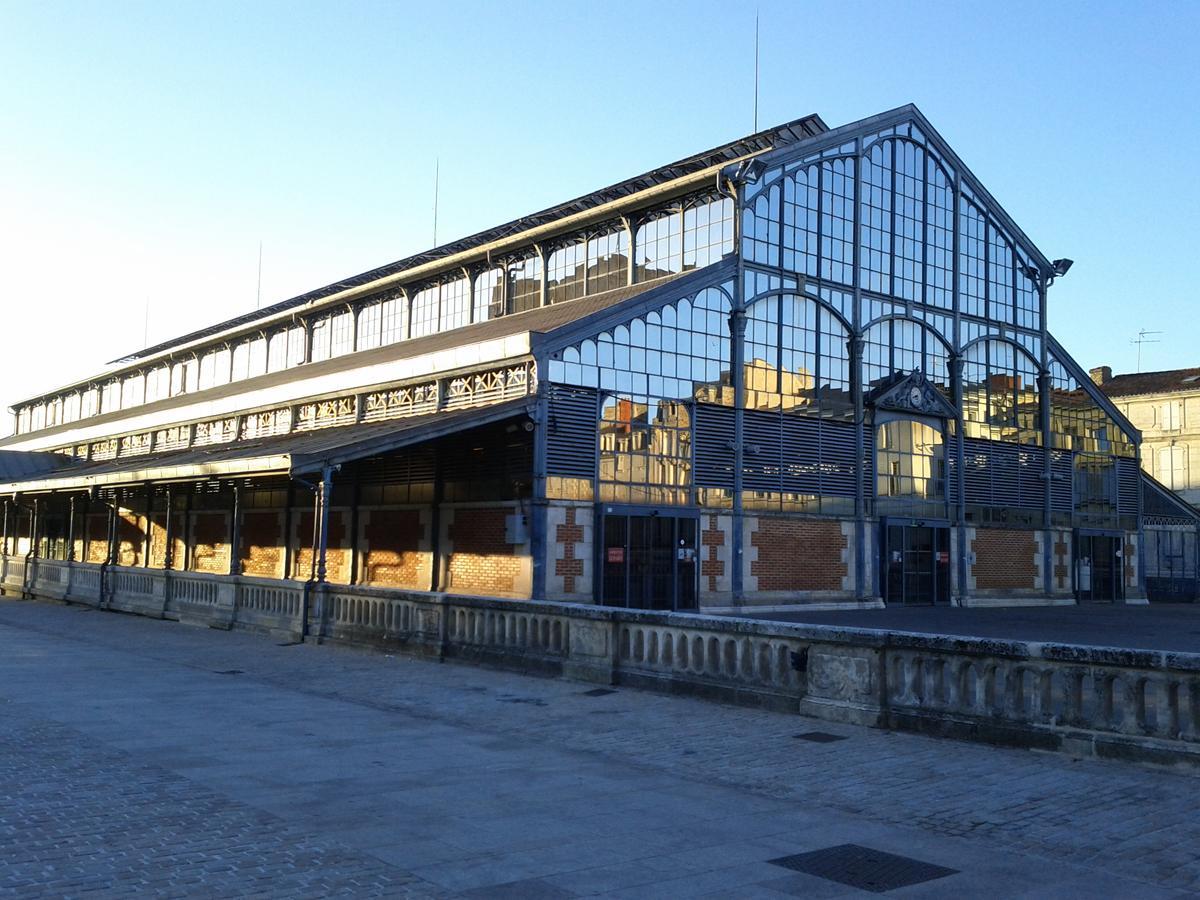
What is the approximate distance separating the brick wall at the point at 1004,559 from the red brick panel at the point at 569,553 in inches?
657

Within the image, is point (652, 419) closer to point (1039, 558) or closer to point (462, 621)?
point (462, 621)

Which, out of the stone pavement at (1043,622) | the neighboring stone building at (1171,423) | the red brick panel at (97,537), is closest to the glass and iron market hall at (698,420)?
the stone pavement at (1043,622)

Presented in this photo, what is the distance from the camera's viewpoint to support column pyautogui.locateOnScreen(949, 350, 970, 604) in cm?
3669

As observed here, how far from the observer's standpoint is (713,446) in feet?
98.0

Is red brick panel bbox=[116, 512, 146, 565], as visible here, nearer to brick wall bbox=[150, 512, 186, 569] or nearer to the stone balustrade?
brick wall bbox=[150, 512, 186, 569]

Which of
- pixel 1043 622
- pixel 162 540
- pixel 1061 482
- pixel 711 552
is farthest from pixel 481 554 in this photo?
pixel 1061 482

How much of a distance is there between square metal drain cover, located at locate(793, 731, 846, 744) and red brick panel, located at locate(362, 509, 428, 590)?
59.8 feet

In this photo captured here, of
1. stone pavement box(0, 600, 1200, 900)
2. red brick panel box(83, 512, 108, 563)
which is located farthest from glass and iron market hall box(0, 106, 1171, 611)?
stone pavement box(0, 600, 1200, 900)

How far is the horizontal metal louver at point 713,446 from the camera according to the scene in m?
29.5

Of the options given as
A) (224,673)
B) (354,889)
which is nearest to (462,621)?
(224,673)

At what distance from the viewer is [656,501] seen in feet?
93.5

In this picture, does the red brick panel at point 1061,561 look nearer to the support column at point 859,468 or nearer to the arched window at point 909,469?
the arched window at point 909,469

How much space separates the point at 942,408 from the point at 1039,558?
7.54 m

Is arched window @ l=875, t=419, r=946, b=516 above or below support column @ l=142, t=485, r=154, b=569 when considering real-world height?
above
